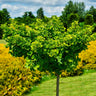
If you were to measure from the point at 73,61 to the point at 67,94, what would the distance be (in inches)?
111

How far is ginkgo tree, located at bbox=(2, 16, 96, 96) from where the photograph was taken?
5.04 m

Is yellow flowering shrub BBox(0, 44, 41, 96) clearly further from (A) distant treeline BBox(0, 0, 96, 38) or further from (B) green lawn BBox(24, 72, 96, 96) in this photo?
(A) distant treeline BBox(0, 0, 96, 38)

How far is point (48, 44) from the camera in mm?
5055

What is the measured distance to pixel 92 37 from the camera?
561 cm

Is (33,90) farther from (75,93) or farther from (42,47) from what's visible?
(42,47)

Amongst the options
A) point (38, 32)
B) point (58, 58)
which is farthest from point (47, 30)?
point (58, 58)

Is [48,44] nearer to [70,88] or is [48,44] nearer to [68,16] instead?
[70,88]

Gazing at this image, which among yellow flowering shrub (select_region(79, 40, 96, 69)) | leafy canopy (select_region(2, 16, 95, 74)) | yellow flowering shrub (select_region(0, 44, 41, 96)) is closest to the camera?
leafy canopy (select_region(2, 16, 95, 74))

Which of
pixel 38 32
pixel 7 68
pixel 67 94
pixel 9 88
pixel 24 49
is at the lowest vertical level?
pixel 67 94

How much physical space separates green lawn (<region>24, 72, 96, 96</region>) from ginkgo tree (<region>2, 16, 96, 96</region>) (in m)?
2.85

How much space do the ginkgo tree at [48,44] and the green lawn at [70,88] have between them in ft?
9.34

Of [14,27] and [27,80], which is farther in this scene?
[27,80]

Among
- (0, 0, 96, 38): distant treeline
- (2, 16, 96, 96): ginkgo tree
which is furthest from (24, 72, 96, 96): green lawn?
(0, 0, 96, 38): distant treeline

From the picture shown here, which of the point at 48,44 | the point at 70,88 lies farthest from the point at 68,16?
the point at 48,44
